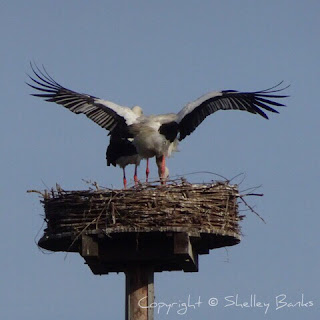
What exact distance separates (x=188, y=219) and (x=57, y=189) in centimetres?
138

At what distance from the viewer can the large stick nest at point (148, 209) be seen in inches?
343

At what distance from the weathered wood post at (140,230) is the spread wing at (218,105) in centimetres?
203

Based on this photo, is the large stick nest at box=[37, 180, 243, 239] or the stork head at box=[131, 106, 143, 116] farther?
the stork head at box=[131, 106, 143, 116]

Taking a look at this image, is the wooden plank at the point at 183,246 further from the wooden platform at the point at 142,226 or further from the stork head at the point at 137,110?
the stork head at the point at 137,110

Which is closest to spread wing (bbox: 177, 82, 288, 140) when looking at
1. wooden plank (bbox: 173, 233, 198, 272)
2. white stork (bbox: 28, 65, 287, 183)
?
white stork (bbox: 28, 65, 287, 183)

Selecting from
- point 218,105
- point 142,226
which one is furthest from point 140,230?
point 218,105

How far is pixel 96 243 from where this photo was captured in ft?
28.6

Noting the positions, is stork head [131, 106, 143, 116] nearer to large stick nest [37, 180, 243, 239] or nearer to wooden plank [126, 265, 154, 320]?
large stick nest [37, 180, 243, 239]

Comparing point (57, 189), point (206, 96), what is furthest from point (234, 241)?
point (206, 96)

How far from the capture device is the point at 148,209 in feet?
28.9

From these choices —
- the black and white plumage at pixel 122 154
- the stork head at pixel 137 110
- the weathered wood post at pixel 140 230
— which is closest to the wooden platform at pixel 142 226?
the weathered wood post at pixel 140 230

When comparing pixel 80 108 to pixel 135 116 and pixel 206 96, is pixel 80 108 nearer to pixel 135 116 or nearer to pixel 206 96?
pixel 135 116

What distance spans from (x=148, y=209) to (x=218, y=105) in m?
2.84

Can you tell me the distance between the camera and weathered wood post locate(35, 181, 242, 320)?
8.62m
